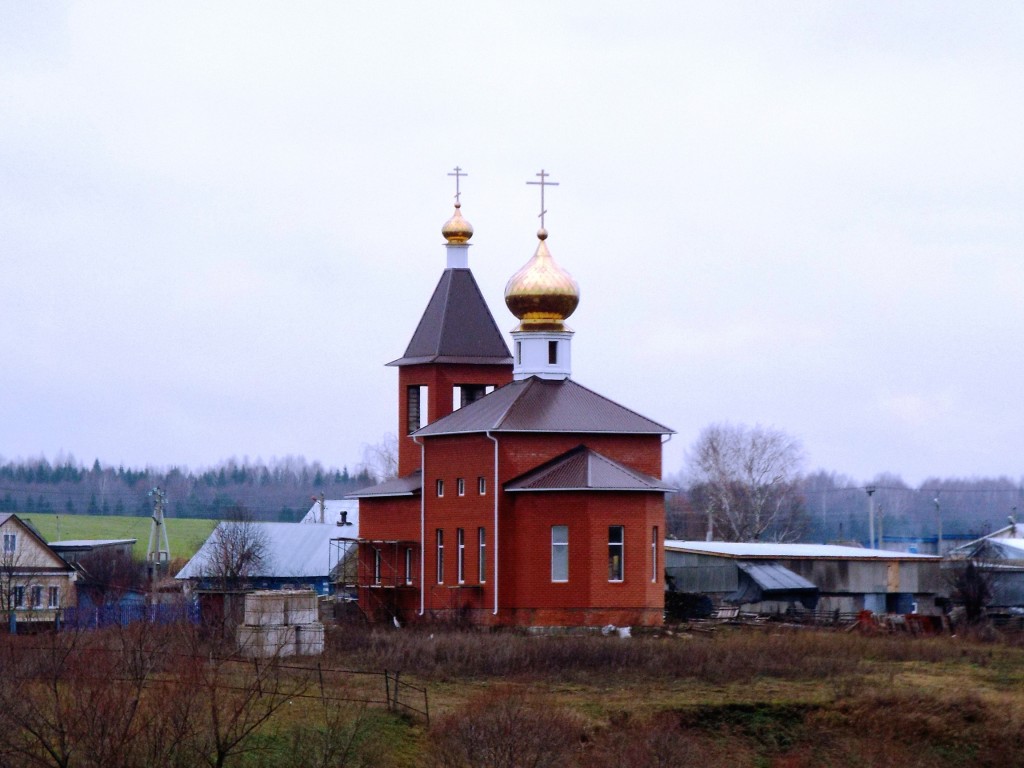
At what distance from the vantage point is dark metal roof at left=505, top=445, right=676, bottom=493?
32750 mm

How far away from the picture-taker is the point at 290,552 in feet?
179

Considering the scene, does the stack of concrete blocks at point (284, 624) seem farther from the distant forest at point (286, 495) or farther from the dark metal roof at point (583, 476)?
the distant forest at point (286, 495)

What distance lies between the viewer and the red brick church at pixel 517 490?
3291cm

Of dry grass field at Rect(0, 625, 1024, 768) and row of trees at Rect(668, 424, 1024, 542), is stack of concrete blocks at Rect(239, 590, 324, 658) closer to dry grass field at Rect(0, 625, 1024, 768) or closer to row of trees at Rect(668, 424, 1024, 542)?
dry grass field at Rect(0, 625, 1024, 768)

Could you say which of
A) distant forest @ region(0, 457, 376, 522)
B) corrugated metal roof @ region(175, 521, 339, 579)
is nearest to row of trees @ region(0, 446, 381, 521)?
distant forest @ region(0, 457, 376, 522)

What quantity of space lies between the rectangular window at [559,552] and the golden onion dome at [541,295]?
530 centimetres

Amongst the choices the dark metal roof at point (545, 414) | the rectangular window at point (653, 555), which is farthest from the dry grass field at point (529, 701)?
the dark metal roof at point (545, 414)

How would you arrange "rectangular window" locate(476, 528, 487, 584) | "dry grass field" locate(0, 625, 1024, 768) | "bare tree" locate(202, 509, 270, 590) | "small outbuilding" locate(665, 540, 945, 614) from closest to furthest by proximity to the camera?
"dry grass field" locate(0, 625, 1024, 768) < "rectangular window" locate(476, 528, 487, 584) < "small outbuilding" locate(665, 540, 945, 614) < "bare tree" locate(202, 509, 270, 590)

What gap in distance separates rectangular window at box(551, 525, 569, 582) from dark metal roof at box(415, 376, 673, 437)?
2.09m

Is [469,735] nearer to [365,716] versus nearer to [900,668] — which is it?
[365,716]

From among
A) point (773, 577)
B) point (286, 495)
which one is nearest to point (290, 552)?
point (773, 577)

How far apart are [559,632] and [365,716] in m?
11.8

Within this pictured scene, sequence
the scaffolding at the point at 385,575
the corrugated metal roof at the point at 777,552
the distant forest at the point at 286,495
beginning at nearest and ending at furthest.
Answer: the scaffolding at the point at 385,575, the corrugated metal roof at the point at 777,552, the distant forest at the point at 286,495

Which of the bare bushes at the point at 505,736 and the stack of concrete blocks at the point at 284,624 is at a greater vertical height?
the stack of concrete blocks at the point at 284,624
